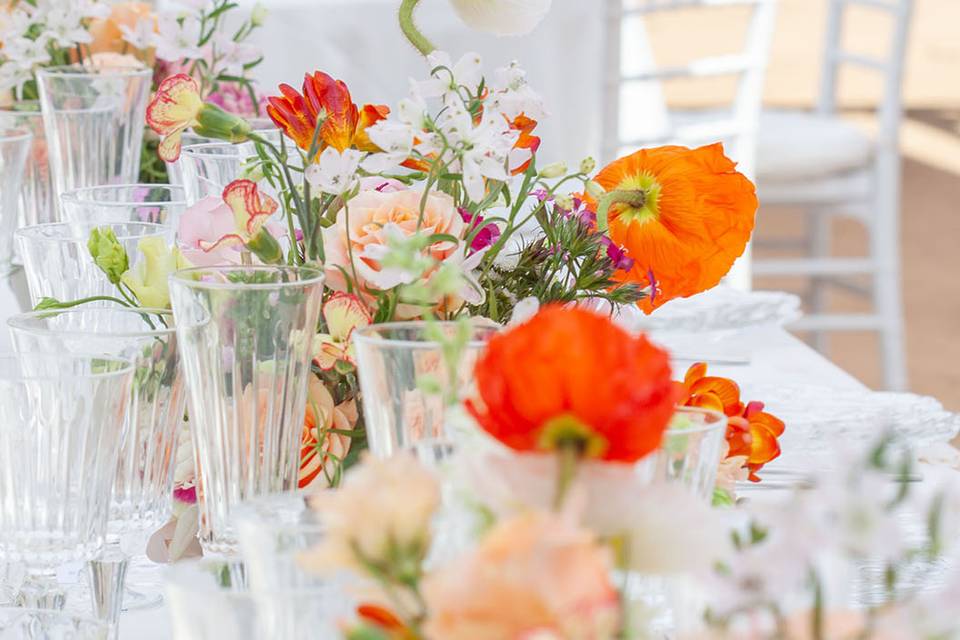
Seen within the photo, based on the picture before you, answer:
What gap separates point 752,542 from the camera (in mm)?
363

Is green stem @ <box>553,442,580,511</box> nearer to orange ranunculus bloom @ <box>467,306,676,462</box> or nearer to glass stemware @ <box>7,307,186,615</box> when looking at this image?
orange ranunculus bloom @ <box>467,306,676,462</box>

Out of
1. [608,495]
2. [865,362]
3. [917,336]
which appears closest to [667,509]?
[608,495]

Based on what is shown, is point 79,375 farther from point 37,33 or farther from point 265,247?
point 37,33

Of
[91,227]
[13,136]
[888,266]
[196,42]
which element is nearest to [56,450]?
[91,227]

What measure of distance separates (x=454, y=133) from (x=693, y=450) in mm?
203

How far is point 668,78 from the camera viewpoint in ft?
8.41

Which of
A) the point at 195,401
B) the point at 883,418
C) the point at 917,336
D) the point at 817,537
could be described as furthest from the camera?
the point at 917,336

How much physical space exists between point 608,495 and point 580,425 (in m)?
0.02

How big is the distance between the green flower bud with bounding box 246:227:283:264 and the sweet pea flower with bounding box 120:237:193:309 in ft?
0.14

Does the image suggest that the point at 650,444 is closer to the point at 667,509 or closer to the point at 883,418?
the point at 667,509

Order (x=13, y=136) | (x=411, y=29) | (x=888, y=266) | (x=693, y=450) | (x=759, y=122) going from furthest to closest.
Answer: (x=888, y=266) < (x=759, y=122) < (x=13, y=136) < (x=411, y=29) < (x=693, y=450)

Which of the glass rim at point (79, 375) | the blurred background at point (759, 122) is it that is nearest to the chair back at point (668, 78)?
the blurred background at point (759, 122)

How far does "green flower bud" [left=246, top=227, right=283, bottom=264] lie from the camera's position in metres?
0.69

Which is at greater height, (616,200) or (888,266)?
(616,200)
